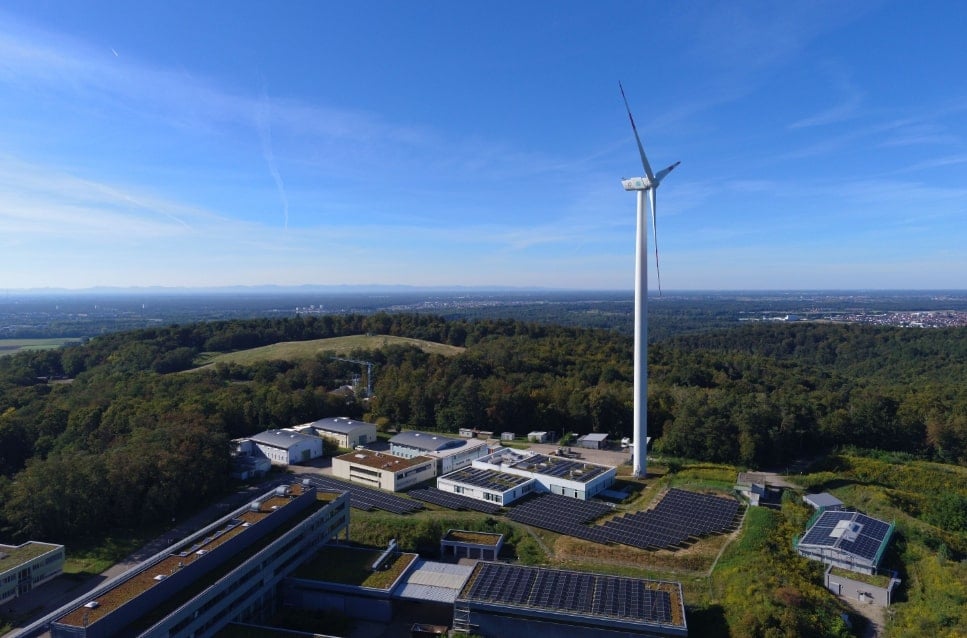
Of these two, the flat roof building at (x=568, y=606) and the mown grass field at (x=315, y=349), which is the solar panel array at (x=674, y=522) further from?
the mown grass field at (x=315, y=349)

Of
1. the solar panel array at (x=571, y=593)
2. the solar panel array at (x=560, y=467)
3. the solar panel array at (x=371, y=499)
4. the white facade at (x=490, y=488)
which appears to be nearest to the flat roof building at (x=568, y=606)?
the solar panel array at (x=571, y=593)

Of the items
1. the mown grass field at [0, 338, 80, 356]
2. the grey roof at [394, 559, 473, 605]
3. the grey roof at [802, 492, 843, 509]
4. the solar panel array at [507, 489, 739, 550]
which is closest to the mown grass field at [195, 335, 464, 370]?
the solar panel array at [507, 489, 739, 550]

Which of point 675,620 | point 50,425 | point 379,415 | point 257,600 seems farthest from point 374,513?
point 50,425

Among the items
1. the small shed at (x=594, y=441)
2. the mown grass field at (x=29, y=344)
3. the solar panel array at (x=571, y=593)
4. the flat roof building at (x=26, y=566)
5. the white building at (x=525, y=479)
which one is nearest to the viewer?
the solar panel array at (x=571, y=593)

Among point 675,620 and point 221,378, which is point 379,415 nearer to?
point 221,378

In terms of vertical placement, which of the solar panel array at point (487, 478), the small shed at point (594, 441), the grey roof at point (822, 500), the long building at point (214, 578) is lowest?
the small shed at point (594, 441)

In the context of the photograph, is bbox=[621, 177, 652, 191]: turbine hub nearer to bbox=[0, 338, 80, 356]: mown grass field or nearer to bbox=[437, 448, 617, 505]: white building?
bbox=[437, 448, 617, 505]: white building

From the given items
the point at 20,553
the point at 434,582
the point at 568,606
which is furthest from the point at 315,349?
the point at 568,606
